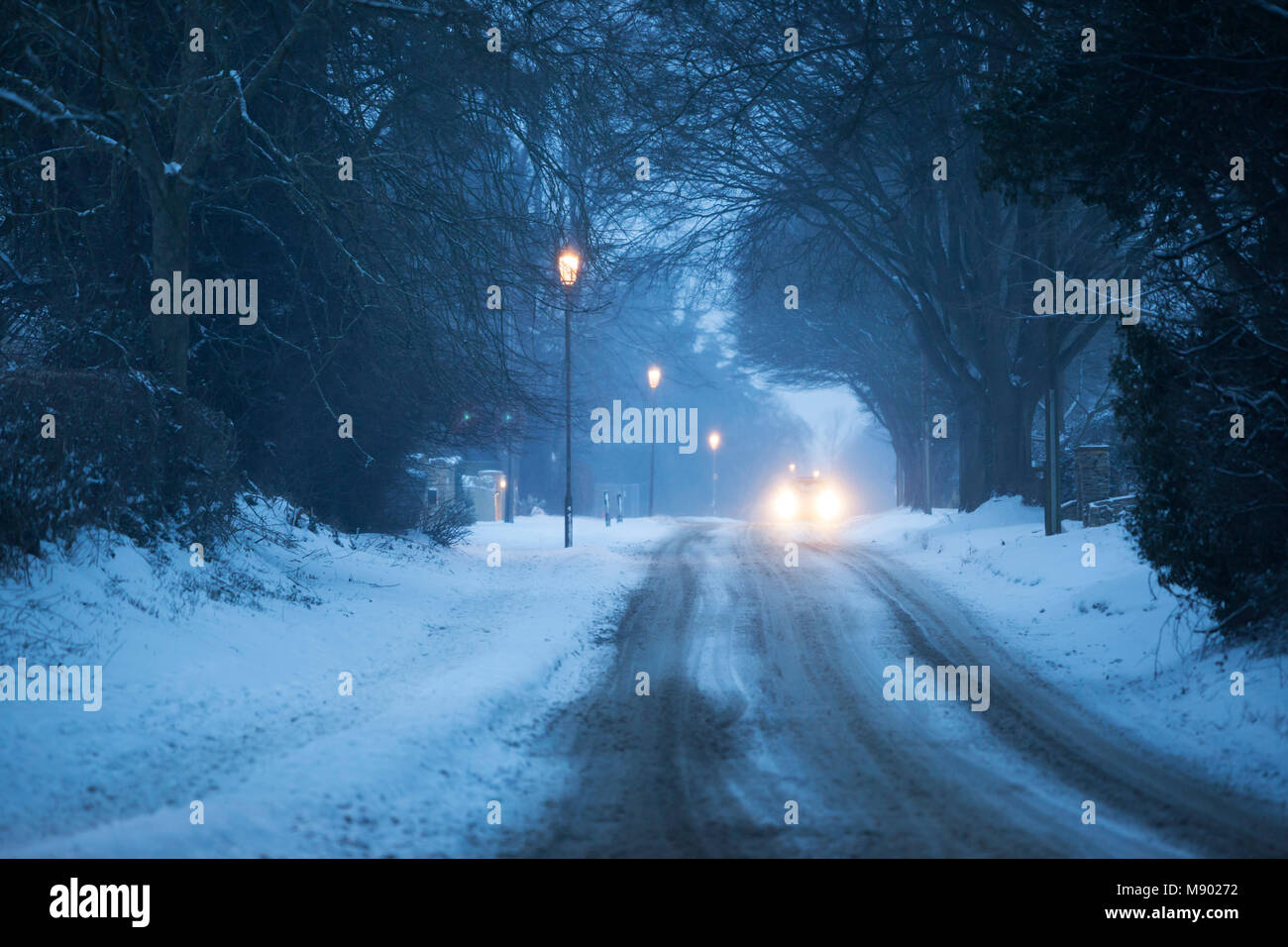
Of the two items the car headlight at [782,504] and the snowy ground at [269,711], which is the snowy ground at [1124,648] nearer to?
the snowy ground at [269,711]

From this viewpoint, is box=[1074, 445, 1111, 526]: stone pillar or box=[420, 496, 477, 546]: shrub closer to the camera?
box=[420, 496, 477, 546]: shrub

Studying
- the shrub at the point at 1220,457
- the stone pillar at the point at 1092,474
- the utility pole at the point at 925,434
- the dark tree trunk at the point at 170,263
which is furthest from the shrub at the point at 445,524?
the utility pole at the point at 925,434

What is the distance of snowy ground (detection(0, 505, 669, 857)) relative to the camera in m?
5.54

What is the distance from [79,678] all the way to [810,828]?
5499 millimetres

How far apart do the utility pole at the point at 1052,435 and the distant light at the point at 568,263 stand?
9135 millimetres

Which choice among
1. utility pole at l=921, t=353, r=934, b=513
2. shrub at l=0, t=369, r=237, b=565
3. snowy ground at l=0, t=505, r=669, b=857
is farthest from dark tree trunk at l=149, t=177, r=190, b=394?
utility pole at l=921, t=353, r=934, b=513

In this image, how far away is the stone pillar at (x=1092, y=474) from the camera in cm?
2188

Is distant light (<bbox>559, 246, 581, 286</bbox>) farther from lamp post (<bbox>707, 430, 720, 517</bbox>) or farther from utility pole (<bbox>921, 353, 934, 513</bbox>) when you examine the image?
lamp post (<bbox>707, 430, 720, 517</bbox>)

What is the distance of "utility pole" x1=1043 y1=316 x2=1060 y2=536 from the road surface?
23.2 feet

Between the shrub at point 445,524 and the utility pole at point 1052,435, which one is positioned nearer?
the utility pole at point 1052,435

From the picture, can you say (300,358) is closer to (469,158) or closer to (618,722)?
(469,158)

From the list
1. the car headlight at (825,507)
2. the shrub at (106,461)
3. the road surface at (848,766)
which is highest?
the shrub at (106,461)

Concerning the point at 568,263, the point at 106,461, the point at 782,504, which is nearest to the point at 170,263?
the point at 106,461

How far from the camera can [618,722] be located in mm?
8555
